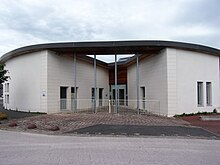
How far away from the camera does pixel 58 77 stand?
1927cm

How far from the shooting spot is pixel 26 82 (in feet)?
65.8

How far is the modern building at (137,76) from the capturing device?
16812mm

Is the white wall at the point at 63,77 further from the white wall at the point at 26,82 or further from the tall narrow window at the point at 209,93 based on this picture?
the tall narrow window at the point at 209,93

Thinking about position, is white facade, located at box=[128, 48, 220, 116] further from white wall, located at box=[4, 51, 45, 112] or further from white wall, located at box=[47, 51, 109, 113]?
white wall, located at box=[4, 51, 45, 112]

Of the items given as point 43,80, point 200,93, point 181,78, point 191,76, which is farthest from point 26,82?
point 200,93

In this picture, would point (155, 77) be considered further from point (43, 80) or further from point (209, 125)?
point (43, 80)

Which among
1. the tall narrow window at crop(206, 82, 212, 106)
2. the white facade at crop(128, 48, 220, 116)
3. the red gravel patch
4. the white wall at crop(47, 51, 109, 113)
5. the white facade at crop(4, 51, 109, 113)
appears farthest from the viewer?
the tall narrow window at crop(206, 82, 212, 106)

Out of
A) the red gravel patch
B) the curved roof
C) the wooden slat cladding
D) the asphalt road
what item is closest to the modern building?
the curved roof


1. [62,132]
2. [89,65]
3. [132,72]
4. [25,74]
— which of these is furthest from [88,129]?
[132,72]

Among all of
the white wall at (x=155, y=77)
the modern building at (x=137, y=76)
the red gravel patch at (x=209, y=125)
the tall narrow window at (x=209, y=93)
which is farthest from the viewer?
the tall narrow window at (x=209, y=93)

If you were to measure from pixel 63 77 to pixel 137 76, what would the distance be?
6276 mm

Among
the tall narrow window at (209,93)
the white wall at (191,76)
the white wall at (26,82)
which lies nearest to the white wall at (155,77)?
the white wall at (191,76)

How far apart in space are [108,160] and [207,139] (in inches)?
196

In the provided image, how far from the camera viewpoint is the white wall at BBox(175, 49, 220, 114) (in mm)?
16844
